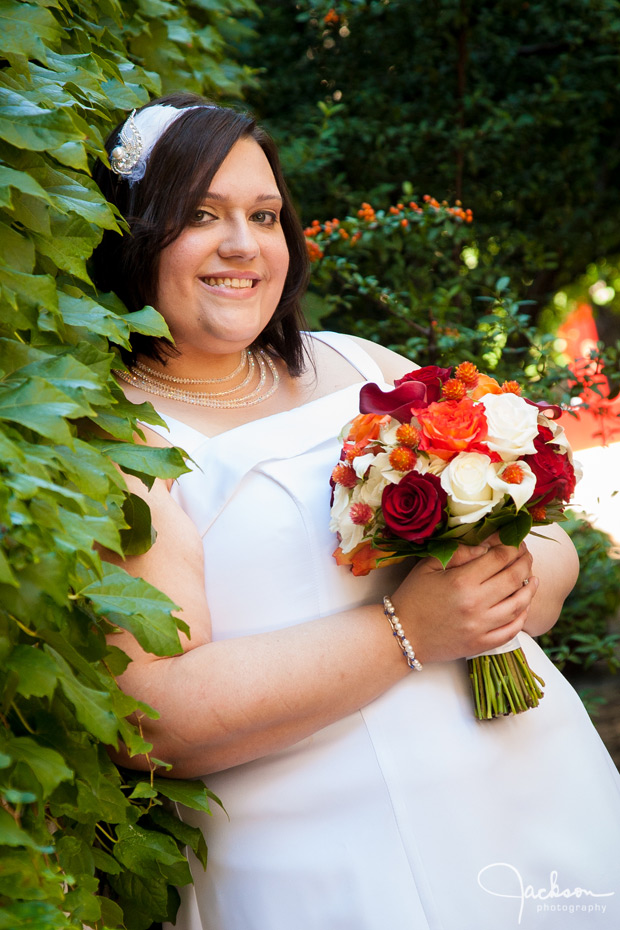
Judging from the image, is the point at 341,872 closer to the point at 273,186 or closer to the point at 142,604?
the point at 142,604

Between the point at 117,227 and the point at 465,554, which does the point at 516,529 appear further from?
Result: the point at 117,227

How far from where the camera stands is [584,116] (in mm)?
4527

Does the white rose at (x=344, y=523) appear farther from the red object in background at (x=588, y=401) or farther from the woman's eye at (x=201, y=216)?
the red object in background at (x=588, y=401)

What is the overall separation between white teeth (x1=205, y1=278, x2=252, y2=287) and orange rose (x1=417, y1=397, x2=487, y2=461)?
2.09 ft

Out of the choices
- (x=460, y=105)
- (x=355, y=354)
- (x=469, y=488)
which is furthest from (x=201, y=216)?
(x=460, y=105)

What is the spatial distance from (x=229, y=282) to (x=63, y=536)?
127 cm

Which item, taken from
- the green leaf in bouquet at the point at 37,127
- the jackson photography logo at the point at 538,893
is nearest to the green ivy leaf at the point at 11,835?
the green leaf in bouquet at the point at 37,127

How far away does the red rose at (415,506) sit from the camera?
5.60 ft

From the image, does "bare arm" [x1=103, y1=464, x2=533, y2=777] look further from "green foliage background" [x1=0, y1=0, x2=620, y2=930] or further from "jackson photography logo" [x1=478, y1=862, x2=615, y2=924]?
"jackson photography logo" [x1=478, y1=862, x2=615, y2=924]

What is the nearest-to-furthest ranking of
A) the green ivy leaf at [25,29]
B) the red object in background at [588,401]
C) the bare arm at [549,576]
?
the green ivy leaf at [25,29], the bare arm at [549,576], the red object in background at [588,401]

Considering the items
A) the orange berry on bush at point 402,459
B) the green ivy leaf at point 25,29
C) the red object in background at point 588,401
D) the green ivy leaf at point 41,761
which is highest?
the green ivy leaf at point 25,29

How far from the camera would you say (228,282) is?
2205 mm

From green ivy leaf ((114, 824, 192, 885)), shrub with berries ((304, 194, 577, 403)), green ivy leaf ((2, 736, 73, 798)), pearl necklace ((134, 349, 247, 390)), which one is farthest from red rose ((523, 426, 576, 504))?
shrub with berries ((304, 194, 577, 403))

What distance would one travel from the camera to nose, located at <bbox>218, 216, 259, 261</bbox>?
215 centimetres
